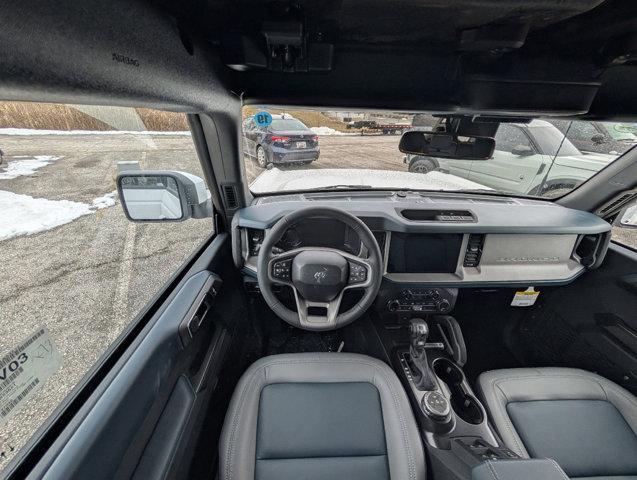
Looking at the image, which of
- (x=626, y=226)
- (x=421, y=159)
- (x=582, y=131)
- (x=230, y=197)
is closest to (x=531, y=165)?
(x=582, y=131)

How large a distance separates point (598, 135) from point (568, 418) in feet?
6.64

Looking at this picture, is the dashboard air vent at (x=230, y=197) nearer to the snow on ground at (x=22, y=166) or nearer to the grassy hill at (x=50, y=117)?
the grassy hill at (x=50, y=117)

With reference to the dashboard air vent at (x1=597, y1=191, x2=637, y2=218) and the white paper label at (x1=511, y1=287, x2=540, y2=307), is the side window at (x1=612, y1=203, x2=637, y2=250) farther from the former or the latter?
the white paper label at (x1=511, y1=287, x2=540, y2=307)

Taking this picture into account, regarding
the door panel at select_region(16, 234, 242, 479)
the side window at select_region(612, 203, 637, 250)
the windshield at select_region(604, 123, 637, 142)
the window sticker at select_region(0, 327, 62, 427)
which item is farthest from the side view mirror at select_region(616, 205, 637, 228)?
the window sticker at select_region(0, 327, 62, 427)

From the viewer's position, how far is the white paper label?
7.63 ft

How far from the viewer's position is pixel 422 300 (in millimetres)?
2219

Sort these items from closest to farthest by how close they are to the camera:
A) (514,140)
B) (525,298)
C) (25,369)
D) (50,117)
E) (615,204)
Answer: (25,369) < (50,117) < (615,204) < (525,298) < (514,140)

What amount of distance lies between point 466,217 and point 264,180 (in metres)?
1.55

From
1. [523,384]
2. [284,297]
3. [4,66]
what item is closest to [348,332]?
[284,297]

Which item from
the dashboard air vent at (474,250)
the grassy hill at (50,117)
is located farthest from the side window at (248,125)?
the dashboard air vent at (474,250)

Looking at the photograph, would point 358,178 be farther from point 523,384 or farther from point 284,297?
point 523,384

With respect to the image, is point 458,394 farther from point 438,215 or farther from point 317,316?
point 438,215

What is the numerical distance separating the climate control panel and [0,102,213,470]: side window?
1541 millimetres

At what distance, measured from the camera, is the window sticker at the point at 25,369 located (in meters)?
0.70
